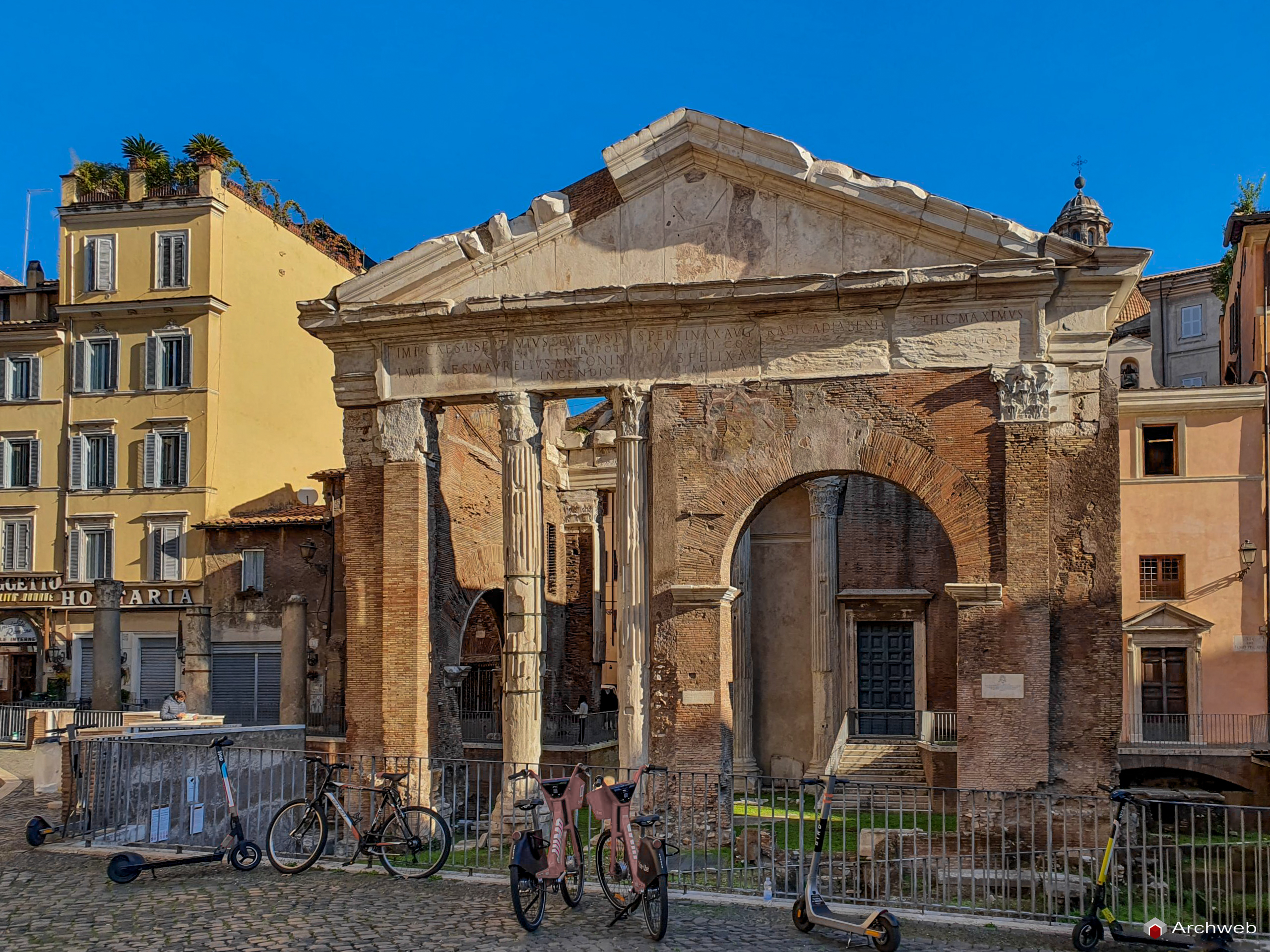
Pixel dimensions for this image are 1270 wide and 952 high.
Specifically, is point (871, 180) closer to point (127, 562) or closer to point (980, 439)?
point (980, 439)

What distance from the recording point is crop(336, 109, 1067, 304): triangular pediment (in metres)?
14.2

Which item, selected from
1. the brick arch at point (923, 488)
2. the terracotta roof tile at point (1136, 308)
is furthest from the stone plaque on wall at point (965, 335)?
the terracotta roof tile at point (1136, 308)

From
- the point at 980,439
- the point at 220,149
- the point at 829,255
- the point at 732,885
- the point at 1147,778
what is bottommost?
the point at 1147,778

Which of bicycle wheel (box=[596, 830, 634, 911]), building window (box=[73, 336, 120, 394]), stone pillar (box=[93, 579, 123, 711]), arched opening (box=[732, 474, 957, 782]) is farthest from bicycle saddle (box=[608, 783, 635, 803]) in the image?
building window (box=[73, 336, 120, 394])

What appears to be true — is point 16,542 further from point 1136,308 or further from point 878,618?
point 1136,308

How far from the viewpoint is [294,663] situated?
2522cm

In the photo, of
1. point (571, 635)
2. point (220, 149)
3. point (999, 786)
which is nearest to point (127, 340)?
point (220, 149)

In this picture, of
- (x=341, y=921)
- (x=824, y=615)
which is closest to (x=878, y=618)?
(x=824, y=615)

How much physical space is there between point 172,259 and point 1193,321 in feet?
98.4

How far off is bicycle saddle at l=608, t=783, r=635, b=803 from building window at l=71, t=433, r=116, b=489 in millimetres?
21541

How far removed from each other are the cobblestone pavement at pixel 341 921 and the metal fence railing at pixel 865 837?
0.48 meters

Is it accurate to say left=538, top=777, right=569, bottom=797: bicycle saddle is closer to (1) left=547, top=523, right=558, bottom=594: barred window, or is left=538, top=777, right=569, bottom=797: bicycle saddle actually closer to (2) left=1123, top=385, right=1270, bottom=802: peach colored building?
(1) left=547, top=523, right=558, bottom=594: barred window

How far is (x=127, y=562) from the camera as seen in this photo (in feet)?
88.8

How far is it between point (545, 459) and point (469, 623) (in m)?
3.85
